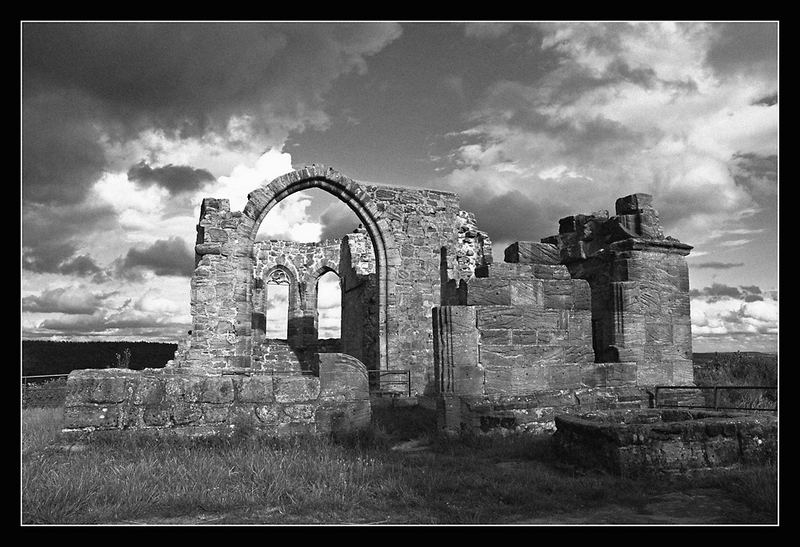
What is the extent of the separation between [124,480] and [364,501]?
5.68 ft

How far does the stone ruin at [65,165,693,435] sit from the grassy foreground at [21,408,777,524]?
0.36 meters

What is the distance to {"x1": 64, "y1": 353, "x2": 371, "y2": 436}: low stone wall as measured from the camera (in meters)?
5.45

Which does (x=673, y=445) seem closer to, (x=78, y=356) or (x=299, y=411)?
(x=299, y=411)

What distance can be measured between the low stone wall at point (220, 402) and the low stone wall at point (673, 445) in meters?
2.31

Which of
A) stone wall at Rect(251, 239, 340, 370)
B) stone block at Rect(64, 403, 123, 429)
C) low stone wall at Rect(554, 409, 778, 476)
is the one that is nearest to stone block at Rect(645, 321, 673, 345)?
low stone wall at Rect(554, 409, 778, 476)

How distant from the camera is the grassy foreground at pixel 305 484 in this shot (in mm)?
3998

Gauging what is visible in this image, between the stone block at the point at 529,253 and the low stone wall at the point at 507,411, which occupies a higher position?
the stone block at the point at 529,253

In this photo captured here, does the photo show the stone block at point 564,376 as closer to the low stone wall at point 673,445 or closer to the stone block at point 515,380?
the stone block at point 515,380

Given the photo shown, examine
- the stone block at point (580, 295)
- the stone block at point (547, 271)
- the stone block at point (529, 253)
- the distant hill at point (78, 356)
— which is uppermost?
the stone block at point (529, 253)

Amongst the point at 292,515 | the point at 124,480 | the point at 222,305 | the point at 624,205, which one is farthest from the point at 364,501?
the point at 222,305

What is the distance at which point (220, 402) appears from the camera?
577 centimetres

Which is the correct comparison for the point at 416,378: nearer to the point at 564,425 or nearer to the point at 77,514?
the point at 564,425

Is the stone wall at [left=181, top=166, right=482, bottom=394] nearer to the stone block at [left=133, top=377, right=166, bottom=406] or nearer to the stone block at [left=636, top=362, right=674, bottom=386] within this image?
the stone block at [left=636, top=362, right=674, bottom=386]

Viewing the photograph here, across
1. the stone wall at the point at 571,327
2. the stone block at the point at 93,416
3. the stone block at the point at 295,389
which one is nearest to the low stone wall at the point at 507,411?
the stone wall at the point at 571,327
